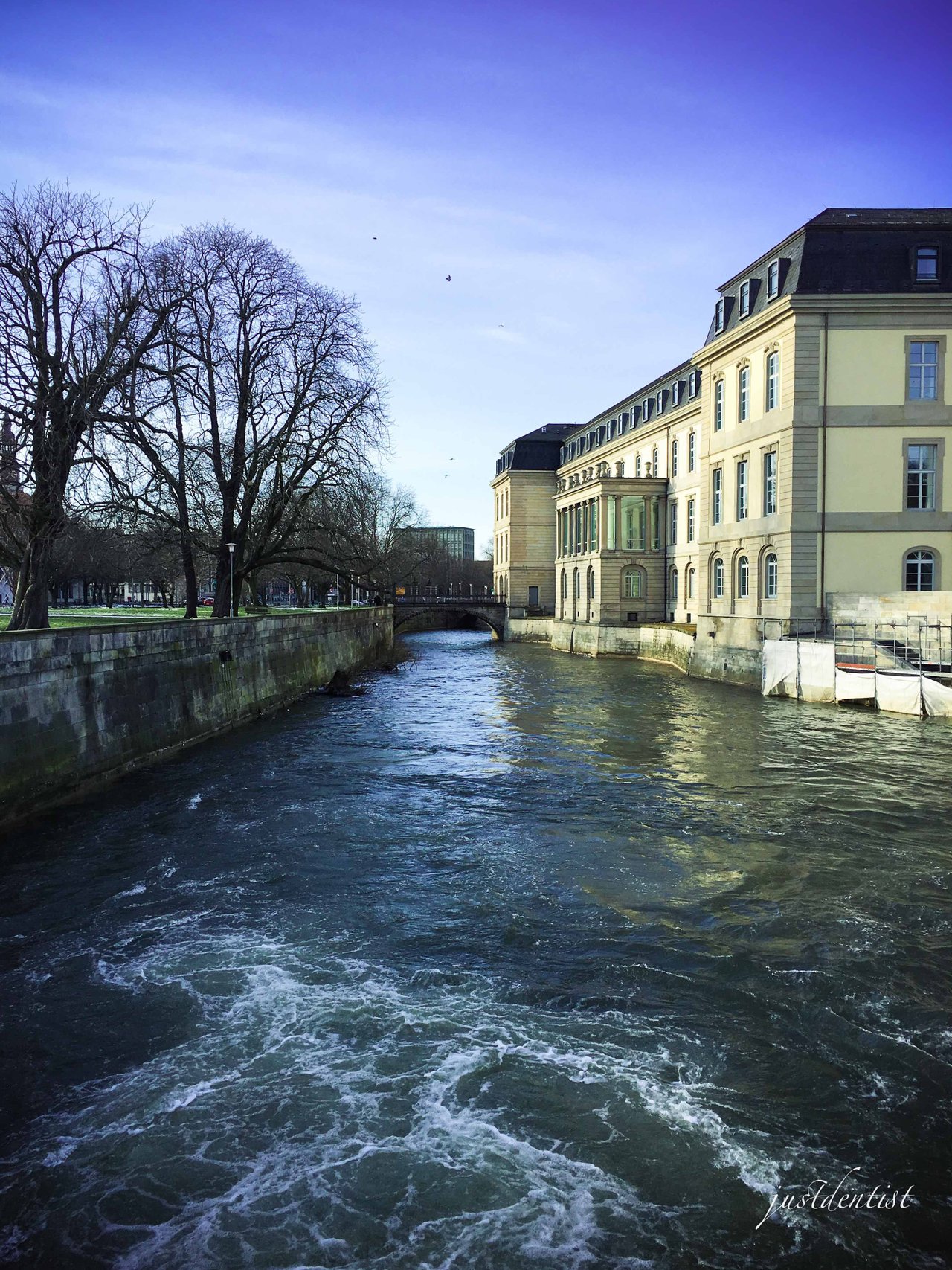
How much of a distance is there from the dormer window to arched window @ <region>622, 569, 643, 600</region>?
26.7 meters

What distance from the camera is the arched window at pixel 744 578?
35344 mm

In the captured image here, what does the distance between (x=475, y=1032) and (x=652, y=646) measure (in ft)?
137

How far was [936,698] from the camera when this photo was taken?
23.9 m

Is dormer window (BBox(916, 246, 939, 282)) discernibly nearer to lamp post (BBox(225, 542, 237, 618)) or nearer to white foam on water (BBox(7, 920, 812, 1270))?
lamp post (BBox(225, 542, 237, 618))

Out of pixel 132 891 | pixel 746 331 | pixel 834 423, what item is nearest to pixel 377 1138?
pixel 132 891

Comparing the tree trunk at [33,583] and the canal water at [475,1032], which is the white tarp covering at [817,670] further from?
the tree trunk at [33,583]

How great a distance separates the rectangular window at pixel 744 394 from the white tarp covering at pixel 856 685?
12555mm

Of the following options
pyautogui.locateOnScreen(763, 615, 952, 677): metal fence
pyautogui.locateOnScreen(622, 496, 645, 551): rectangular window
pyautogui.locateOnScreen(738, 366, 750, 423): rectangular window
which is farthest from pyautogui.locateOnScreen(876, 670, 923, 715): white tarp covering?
pyautogui.locateOnScreen(622, 496, 645, 551): rectangular window

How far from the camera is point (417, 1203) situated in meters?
5.39

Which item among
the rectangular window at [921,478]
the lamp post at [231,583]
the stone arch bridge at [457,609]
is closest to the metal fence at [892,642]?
the rectangular window at [921,478]

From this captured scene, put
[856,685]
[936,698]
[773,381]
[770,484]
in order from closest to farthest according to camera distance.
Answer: [936,698] < [856,685] < [773,381] < [770,484]

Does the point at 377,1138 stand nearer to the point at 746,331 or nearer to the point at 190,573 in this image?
the point at 190,573

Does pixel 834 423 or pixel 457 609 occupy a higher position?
pixel 834 423

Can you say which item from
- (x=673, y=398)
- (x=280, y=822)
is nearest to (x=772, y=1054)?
(x=280, y=822)
